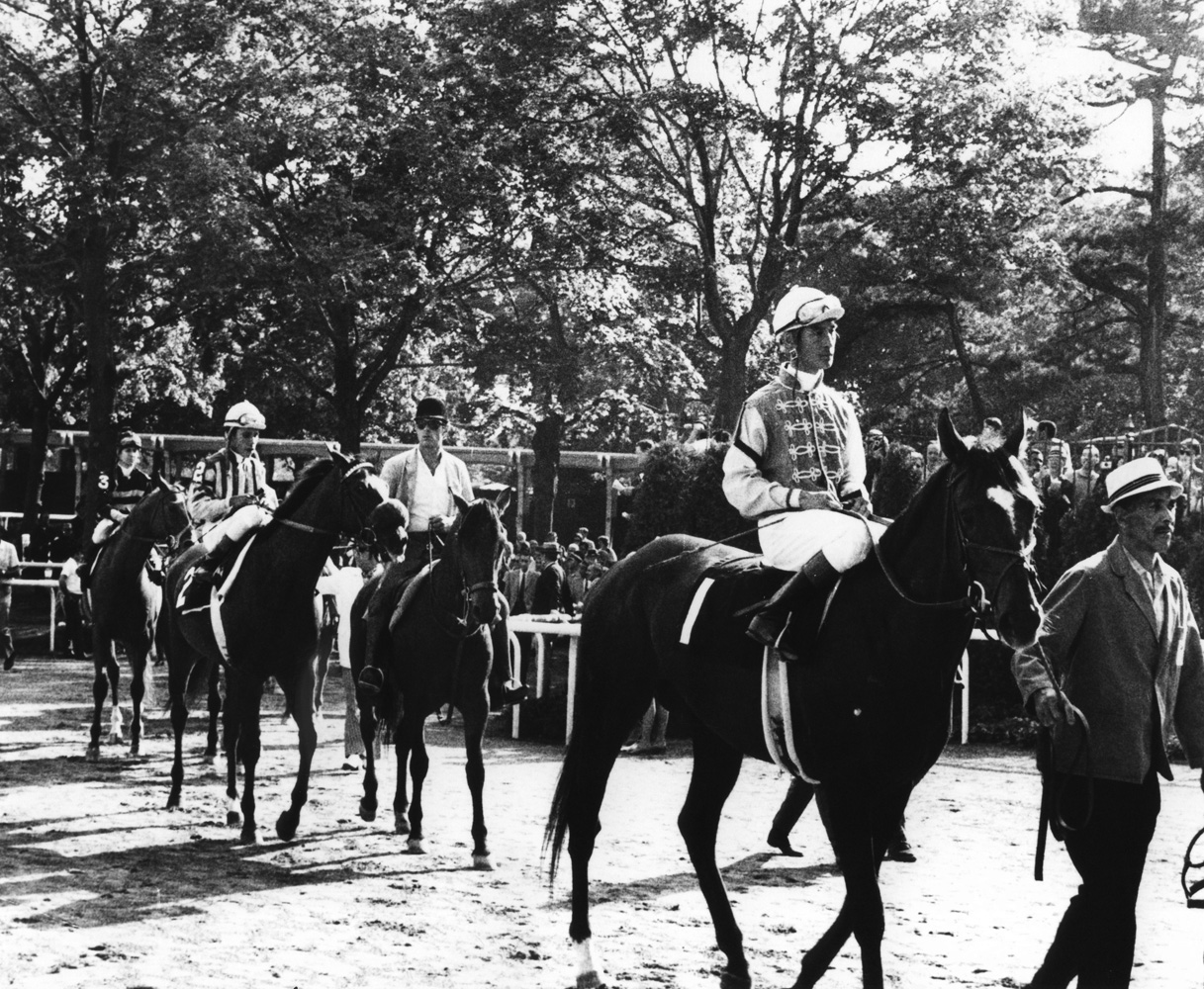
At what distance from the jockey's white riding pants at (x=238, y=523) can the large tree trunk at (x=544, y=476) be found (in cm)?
1647

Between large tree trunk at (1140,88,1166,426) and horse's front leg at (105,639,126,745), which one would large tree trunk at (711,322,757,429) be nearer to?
large tree trunk at (1140,88,1166,426)

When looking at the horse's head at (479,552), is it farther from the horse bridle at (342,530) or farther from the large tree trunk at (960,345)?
the large tree trunk at (960,345)

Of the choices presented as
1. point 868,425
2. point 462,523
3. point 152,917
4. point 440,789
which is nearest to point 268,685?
point 440,789

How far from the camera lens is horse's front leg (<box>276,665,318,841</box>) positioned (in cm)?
879

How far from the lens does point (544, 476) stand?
2752 centimetres

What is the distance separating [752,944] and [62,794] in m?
5.78

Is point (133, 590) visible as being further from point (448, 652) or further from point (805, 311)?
point (805, 311)

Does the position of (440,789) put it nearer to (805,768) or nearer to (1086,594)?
(805,768)

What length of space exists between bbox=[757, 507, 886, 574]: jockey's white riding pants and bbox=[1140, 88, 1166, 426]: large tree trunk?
2438 centimetres

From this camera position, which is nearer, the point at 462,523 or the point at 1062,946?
the point at 1062,946

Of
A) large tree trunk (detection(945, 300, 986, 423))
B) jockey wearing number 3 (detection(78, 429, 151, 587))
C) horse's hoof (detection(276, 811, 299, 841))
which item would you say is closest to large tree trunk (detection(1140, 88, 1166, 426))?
large tree trunk (detection(945, 300, 986, 423))

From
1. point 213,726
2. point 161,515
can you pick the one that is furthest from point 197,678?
point 161,515

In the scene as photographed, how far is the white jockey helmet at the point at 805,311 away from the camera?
6.23 m

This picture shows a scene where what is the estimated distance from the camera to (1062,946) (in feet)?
16.2
